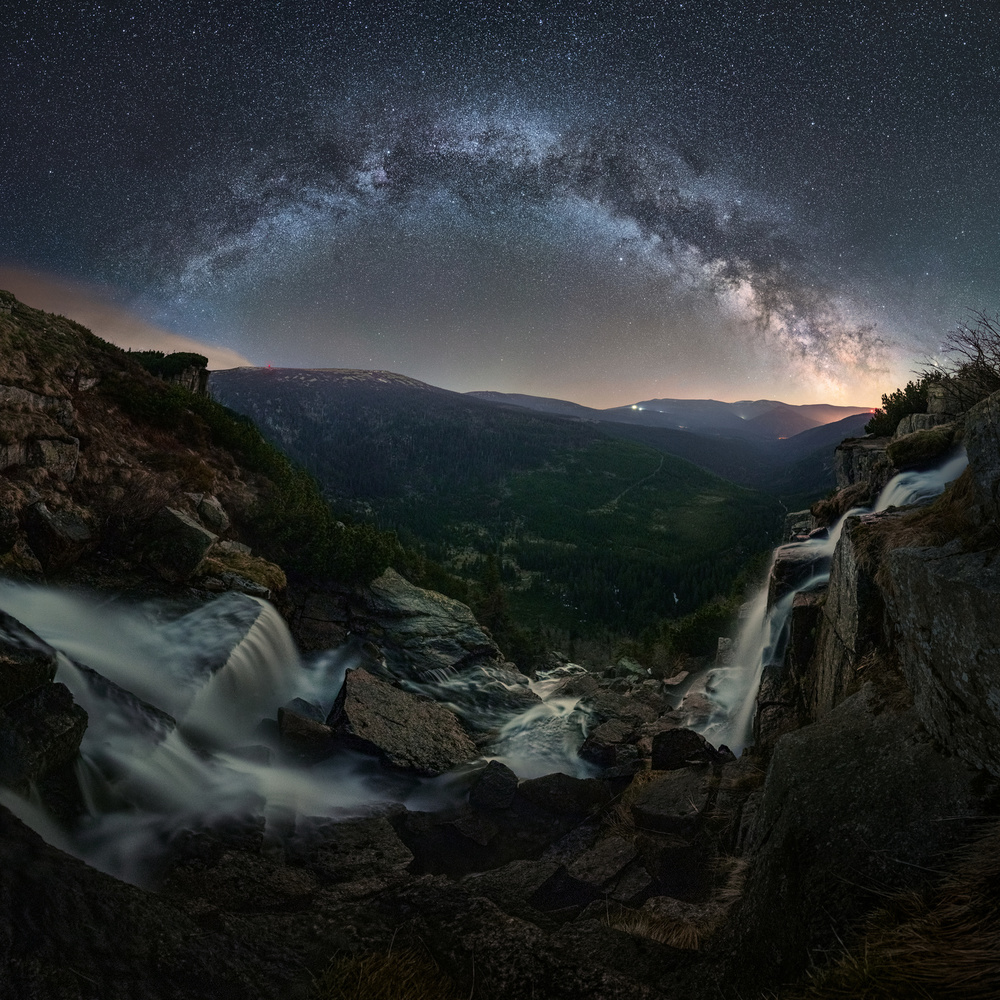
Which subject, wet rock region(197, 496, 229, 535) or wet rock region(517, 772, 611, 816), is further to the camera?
wet rock region(197, 496, 229, 535)

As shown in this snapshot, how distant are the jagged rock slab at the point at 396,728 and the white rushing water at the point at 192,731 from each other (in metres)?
0.45

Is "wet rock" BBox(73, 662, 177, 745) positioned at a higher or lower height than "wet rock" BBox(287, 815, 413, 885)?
higher

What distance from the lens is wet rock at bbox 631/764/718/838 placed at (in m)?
9.54

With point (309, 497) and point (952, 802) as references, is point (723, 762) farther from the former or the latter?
point (309, 497)

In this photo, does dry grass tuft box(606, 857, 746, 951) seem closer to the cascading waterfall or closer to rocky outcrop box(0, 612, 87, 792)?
the cascading waterfall

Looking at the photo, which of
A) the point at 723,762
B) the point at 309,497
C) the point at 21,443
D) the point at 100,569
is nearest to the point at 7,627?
the point at 100,569

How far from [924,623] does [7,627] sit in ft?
42.5

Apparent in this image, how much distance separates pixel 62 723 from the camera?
8453 millimetres

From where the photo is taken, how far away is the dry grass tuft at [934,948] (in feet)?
11.1

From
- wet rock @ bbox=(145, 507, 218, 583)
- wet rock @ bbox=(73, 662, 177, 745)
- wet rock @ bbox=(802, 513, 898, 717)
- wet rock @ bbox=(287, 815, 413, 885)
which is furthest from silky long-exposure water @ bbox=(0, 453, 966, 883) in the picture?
wet rock @ bbox=(802, 513, 898, 717)

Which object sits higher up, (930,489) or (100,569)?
(930,489)

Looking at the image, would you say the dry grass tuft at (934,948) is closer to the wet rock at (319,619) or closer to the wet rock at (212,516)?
the wet rock at (319,619)

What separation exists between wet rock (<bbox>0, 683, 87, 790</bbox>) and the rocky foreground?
0.04m

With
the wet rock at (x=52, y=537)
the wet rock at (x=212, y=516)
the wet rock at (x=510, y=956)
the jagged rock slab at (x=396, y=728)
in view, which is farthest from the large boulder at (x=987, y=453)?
the wet rock at (x=212, y=516)
